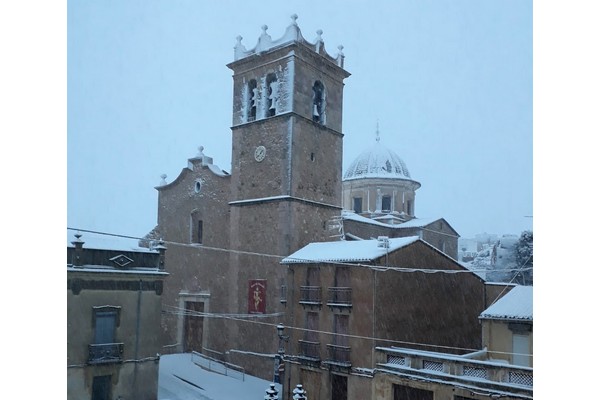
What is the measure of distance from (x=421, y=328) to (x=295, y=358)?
0.94m

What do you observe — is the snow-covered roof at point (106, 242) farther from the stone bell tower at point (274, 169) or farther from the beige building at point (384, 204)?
the beige building at point (384, 204)

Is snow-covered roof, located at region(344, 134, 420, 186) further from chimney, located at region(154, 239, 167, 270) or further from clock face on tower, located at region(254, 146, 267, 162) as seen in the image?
chimney, located at region(154, 239, 167, 270)

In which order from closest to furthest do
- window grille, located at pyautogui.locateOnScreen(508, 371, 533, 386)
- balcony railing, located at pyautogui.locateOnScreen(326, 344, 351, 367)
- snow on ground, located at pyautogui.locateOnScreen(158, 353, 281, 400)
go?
window grille, located at pyautogui.locateOnScreen(508, 371, 533, 386) → balcony railing, located at pyautogui.locateOnScreen(326, 344, 351, 367) → snow on ground, located at pyautogui.locateOnScreen(158, 353, 281, 400)

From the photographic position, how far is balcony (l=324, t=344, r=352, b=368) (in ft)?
12.5

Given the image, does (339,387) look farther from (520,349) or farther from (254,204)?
(254,204)

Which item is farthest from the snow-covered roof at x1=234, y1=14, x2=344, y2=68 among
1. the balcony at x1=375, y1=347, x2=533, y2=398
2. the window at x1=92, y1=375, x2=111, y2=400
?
the window at x1=92, y1=375, x2=111, y2=400

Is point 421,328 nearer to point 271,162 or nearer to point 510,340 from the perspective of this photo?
Answer: point 510,340

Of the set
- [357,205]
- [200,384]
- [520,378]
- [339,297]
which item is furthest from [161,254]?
[520,378]

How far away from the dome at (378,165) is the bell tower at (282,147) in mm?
158

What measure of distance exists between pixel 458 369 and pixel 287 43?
2.67 metres

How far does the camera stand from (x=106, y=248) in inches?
165

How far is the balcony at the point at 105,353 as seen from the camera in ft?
13.6

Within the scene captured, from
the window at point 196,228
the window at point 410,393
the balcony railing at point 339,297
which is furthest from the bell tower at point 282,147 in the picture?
the window at point 410,393

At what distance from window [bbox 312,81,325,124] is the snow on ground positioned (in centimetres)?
205
